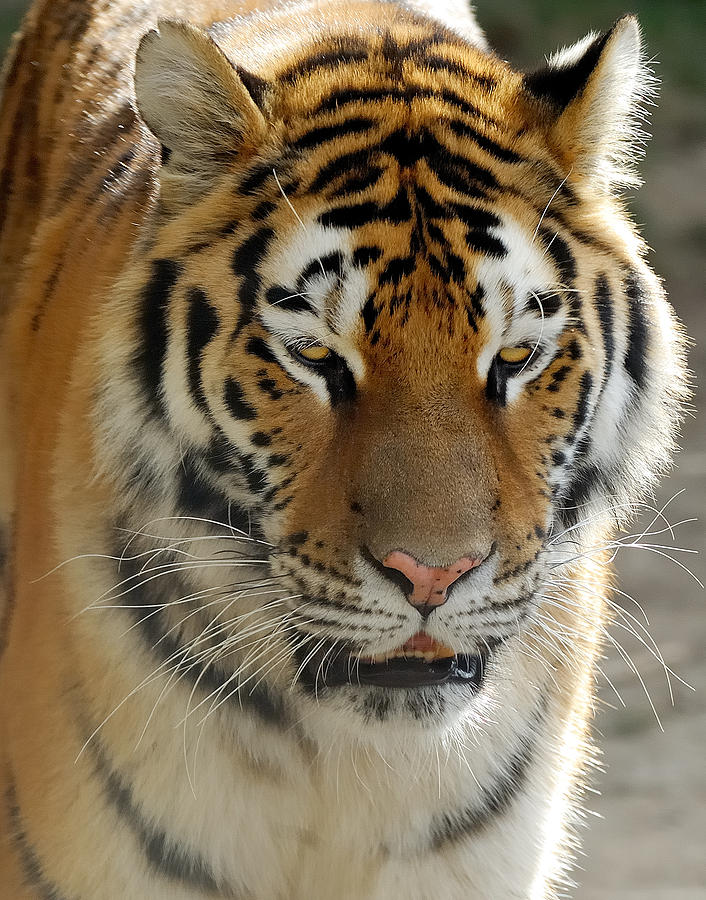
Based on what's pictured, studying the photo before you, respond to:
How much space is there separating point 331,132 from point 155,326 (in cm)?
29

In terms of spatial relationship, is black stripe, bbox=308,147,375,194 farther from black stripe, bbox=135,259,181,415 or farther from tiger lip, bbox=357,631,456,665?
tiger lip, bbox=357,631,456,665

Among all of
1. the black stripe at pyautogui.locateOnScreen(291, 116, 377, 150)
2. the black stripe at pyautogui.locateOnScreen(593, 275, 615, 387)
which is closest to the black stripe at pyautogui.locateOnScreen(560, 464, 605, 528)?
the black stripe at pyautogui.locateOnScreen(593, 275, 615, 387)

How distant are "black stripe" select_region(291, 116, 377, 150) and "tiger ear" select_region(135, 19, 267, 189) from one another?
0.05 m

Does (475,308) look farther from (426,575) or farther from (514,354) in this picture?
(426,575)

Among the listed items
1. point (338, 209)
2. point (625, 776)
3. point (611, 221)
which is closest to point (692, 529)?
point (625, 776)

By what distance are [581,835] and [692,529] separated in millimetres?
1165

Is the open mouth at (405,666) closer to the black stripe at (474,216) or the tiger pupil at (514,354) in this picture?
the tiger pupil at (514,354)

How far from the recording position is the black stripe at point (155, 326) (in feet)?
4.68

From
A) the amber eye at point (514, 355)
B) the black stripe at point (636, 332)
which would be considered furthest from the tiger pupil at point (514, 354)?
the black stripe at point (636, 332)

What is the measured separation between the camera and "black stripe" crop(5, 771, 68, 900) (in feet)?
5.19

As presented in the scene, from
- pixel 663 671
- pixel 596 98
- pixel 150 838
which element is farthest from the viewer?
pixel 663 671

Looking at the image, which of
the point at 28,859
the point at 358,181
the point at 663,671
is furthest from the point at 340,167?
the point at 663,671

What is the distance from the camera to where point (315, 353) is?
4.34ft

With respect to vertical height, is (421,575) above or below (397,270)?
below
